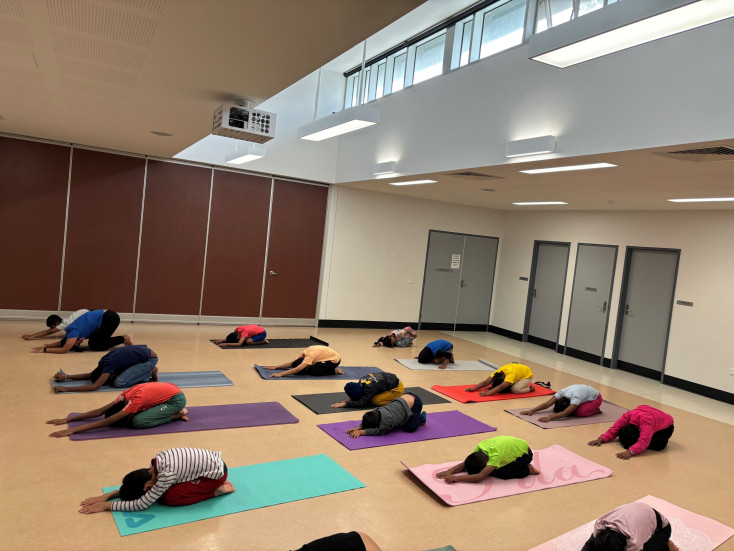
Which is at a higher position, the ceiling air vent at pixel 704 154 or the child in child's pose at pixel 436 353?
the ceiling air vent at pixel 704 154

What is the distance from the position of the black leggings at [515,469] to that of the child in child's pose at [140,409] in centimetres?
303

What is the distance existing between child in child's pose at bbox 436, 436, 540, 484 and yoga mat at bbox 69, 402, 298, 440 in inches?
74.8

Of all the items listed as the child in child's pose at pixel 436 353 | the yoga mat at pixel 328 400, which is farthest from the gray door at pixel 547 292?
the yoga mat at pixel 328 400

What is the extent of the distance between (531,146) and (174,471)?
15.9 ft

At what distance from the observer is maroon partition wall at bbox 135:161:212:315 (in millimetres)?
9828

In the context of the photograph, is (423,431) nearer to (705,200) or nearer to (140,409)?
(140,409)

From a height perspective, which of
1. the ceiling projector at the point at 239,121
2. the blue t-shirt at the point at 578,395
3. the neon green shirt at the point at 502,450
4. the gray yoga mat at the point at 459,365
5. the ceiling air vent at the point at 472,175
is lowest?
the gray yoga mat at the point at 459,365

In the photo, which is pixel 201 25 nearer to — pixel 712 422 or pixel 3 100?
pixel 3 100

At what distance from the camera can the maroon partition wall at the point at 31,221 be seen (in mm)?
8797

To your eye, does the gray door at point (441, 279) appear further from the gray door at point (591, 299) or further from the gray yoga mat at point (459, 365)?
the gray yoga mat at point (459, 365)

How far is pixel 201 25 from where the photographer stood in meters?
3.16

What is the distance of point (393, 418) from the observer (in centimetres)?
542

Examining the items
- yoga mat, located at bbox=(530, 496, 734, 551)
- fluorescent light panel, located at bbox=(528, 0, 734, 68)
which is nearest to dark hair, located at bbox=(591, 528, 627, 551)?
yoga mat, located at bbox=(530, 496, 734, 551)

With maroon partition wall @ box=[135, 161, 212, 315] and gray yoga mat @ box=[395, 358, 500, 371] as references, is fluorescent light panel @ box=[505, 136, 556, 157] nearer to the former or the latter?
gray yoga mat @ box=[395, 358, 500, 371]
